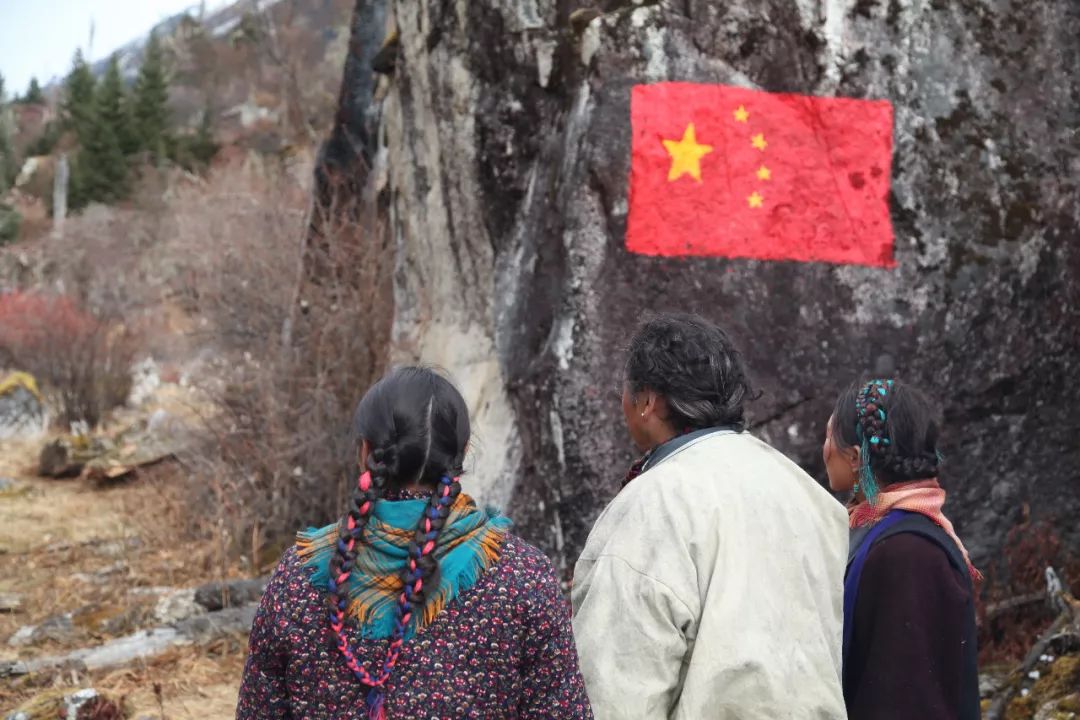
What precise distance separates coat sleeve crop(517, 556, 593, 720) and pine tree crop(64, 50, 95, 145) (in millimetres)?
35472

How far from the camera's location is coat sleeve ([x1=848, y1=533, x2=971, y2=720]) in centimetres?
217

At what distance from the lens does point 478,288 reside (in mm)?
5555

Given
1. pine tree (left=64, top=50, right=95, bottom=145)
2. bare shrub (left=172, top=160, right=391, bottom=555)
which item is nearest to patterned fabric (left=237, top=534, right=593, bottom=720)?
bare shrub (left=172, top=160, right=391, bottom=555)

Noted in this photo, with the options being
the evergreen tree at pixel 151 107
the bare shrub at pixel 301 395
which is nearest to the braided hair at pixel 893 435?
the bare shrub at pixel 301 395

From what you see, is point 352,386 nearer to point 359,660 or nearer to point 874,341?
point 874,341

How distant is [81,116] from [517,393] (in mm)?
34709

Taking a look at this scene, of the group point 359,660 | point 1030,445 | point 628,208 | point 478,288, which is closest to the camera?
point 359,660

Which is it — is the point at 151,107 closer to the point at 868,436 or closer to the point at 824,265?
the point at 824,265

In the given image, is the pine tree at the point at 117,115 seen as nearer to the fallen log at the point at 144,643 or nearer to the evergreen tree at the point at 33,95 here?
the evergreen tree at the point at 33,95

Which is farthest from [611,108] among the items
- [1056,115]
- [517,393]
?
[1056,115]

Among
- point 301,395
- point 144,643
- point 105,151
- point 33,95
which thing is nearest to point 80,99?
point 105,151

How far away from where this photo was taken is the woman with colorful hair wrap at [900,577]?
2.18 meters

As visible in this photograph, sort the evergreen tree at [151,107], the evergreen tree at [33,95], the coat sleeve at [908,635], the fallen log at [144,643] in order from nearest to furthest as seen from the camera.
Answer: the coat sleeve at [908,635]
the fallen log at [144,643]
the evergreen tree at [151,107]
the evergreen tree at [33,95]

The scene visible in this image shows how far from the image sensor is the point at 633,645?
187 cm
